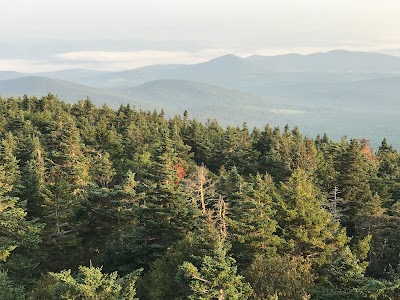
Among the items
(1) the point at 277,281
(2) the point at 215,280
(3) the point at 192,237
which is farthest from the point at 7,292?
(1) the point at 277,281

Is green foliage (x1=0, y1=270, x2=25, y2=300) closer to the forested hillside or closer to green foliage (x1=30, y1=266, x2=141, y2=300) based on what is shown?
the forested hillside

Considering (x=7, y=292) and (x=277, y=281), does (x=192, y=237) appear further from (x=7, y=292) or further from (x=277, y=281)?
(x=7, y=292)

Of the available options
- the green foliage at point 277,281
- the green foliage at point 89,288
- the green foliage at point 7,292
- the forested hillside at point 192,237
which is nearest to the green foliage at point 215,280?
the forested hillside at point 192,237

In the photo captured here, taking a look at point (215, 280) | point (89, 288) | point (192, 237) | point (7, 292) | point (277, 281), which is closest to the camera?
point (89, 288)

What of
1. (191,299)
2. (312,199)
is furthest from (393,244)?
(191,299)

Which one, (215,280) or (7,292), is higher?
(215,280)

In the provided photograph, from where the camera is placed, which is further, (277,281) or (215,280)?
(277,281)

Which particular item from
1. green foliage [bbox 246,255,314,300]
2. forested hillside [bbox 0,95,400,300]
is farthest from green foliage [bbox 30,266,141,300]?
green foliage [bbox 246,255,314,300]

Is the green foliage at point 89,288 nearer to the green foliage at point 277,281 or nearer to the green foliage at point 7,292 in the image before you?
the green foliage at point 277,281

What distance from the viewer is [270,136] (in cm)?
6650

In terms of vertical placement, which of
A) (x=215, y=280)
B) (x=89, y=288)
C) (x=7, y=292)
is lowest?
(x=7, y=292)

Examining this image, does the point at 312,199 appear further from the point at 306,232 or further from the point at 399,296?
the point at 399,296

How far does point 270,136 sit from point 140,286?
47.2 m

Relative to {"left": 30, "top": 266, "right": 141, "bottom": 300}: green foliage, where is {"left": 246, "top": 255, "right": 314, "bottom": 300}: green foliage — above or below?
below
